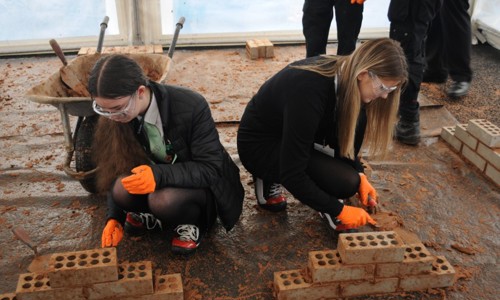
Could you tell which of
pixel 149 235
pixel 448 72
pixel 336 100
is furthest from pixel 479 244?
pixel 448 72

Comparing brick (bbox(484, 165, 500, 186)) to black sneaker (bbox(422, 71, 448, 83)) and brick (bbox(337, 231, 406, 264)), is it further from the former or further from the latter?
black sneaker (bbox(422, 71, 448, 83))

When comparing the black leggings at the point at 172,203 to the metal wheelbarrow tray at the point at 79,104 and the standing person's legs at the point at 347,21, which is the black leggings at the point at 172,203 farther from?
the standing person's legs at the point at 347,21

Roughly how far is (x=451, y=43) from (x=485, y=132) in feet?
4.05

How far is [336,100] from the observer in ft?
6.30

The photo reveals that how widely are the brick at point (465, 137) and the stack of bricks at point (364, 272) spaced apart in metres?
1.15

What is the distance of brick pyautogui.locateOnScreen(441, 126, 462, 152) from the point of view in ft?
9.76

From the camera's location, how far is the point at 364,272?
6.01 feet

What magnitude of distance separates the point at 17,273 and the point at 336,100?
154 centimetres

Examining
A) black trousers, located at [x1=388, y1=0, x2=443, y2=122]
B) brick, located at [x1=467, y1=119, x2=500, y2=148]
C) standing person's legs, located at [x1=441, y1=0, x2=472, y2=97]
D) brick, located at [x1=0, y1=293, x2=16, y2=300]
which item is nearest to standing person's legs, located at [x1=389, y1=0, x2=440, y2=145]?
black trousers, located at [x1=388, y1=0, x2=443, y2=122]

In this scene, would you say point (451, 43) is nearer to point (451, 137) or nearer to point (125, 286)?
point (451, 137)

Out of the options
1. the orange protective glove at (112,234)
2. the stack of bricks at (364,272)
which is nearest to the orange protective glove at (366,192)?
the stack of bricks at (364,272)

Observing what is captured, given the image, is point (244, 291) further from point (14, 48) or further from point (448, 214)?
point (14, 48)

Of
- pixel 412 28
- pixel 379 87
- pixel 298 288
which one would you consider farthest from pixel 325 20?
pixel 298 288

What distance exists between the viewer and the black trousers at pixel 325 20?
324 cm
